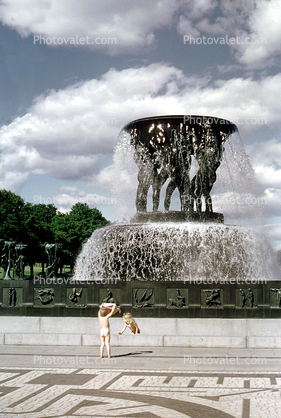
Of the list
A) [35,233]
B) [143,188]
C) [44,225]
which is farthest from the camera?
[44,225]

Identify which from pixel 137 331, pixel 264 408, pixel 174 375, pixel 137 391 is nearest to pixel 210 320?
pixel 137 331

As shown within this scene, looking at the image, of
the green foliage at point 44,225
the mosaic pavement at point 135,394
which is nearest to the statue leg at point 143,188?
the mosaic pavement at point 135,394

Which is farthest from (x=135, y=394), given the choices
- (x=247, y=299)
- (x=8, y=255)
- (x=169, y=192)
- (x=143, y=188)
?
(x=169, y=192)

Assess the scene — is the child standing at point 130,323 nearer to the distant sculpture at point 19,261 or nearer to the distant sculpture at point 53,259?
the distant sculpture at point 53,259

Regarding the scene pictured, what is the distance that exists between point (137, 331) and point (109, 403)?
5.89 metres

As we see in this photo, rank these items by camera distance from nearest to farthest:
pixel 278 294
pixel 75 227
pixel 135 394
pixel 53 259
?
pixel 135 394 → pixel 278 294 → pixel 53 259 → pixel 75 227

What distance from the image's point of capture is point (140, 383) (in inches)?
390

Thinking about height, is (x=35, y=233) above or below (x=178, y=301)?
above

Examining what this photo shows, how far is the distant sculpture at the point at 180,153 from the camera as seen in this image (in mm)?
22547

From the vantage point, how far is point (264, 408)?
312 inches

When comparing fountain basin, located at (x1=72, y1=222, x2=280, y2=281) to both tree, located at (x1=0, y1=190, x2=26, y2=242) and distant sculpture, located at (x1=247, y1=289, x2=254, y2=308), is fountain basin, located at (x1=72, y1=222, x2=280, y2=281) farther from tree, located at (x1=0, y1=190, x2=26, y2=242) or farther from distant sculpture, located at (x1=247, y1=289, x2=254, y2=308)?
tree, located at (x1=0, y1=190, x2=26, y2=242)

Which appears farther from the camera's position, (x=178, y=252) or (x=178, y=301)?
(x=178, y=252)

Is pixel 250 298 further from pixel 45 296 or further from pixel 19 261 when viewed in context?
pixel 19 261

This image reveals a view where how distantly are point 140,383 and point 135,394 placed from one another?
95cm
